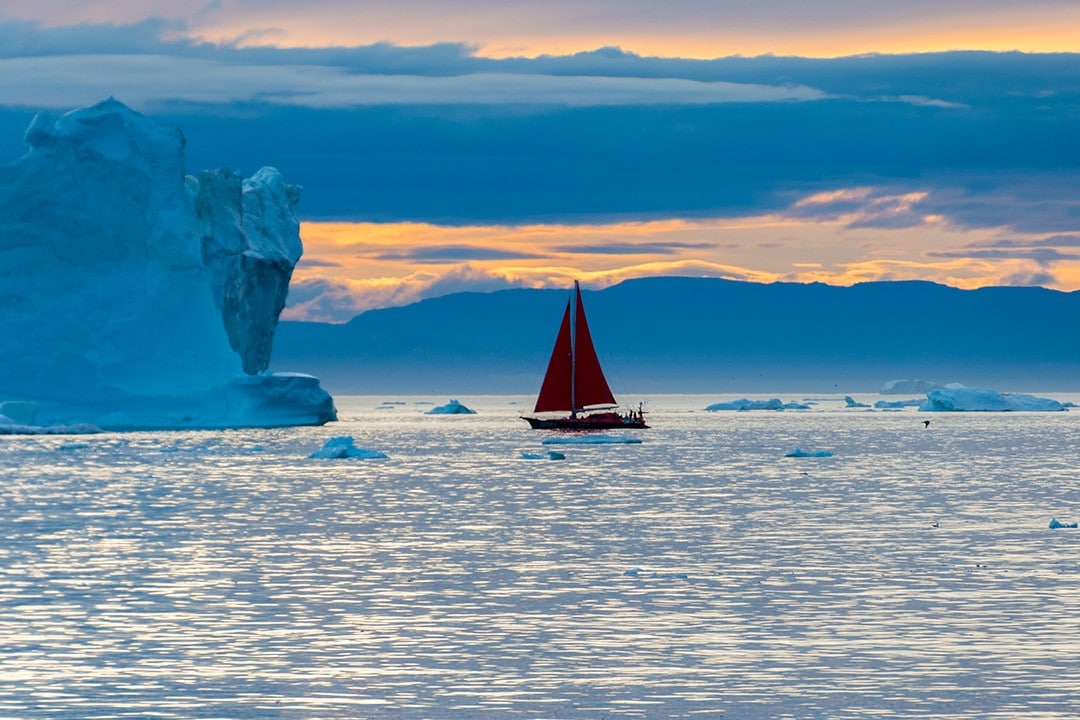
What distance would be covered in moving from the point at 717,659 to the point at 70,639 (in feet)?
18.1

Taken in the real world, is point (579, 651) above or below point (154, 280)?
below

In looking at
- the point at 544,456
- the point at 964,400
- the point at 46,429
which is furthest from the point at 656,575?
the point at 964,400

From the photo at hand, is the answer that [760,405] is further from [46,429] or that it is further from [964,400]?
[46,429]

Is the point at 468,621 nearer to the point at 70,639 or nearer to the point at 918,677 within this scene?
the point at 70,639

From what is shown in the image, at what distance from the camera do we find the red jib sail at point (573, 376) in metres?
70.7

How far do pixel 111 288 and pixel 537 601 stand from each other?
141 feet

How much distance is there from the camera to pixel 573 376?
2800 inches

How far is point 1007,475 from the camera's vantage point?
42.5 metres

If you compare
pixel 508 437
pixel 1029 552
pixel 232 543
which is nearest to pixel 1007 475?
pixel 1029 552

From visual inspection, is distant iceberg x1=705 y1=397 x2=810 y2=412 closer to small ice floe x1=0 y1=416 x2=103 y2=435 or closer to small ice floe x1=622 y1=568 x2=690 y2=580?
small ice floe x1=0 y1=416 x2=103 y2=435

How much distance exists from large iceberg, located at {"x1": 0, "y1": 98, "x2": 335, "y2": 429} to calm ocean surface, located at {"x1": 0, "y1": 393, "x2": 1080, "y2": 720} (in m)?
19.5

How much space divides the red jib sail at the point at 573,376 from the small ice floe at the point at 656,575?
168 feet

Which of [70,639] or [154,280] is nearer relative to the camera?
[70,639]

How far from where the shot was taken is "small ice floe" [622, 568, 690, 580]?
18734 millimetres
